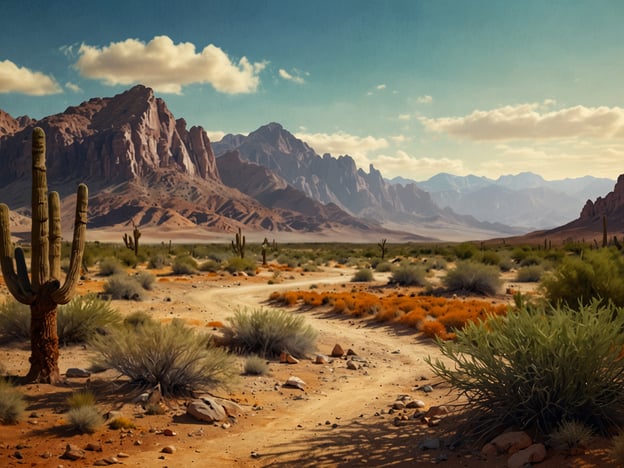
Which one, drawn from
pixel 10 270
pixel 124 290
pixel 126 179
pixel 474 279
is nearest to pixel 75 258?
pixel 10 270

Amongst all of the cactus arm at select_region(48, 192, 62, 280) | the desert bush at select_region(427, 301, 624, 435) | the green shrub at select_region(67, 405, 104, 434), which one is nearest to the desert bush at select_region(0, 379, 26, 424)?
the green shrub at select_region(67, 405, 104, 434)

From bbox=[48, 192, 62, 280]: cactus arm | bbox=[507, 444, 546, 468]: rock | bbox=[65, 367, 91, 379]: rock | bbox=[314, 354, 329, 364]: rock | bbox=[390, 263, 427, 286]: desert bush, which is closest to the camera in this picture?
bbox=[507, 444, 546, 468]: rock

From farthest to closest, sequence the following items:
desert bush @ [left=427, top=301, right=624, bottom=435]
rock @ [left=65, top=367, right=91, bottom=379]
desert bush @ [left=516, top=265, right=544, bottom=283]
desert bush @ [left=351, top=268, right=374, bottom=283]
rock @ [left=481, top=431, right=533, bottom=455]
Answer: desert bush @ [left=351, top=268, right=374, bottom=283] → desert bush @ [left=516, top=265, right=544, bottom=283] → rock @ [left=65, top=367, right=91, bottom=379] → desert bush @ [left=427, top=301, right=624, bottom=435] → rock @ [left=481, top=431, right=533, bottom=455]

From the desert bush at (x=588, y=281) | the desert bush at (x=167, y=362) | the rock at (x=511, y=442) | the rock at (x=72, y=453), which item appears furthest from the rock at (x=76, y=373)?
the desert bush at (x=588, y=281)

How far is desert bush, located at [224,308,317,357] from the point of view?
12477mm

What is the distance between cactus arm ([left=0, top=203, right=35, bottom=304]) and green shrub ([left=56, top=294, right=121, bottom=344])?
9.23 ft

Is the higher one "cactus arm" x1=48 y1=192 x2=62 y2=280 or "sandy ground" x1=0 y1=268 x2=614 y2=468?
"cactus arm" x1=48 y1=192 x2=62 y2=280

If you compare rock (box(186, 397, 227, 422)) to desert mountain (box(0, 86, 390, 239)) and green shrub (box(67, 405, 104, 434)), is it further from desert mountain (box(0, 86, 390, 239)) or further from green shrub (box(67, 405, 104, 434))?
desert mountain (box(0, 86, 390, 239))

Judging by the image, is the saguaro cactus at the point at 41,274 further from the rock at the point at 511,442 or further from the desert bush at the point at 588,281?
the desert bush at the point at 588,281

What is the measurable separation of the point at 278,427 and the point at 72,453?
2.78 meters

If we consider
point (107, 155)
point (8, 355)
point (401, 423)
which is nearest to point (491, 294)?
point (401, 423)

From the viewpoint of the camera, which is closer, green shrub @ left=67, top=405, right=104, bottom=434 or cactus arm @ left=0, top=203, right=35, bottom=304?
green shrub @ left=67, top=405, right=104, bottom=434

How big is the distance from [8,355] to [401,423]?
28.0 ft

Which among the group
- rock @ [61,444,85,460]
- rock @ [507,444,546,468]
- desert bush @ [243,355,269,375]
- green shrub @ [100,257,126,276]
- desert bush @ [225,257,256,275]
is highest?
green shrub @ [100,257,126,276]
